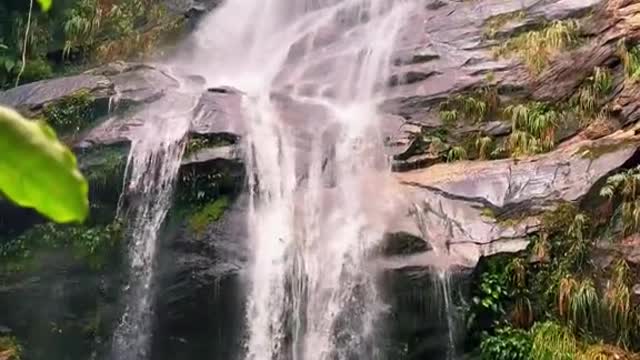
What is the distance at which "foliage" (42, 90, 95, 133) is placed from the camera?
9.70 meters

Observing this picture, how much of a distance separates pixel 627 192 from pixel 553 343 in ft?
5.37

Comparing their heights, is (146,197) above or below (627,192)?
above

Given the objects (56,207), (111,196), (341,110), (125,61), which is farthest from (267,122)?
(56,207)

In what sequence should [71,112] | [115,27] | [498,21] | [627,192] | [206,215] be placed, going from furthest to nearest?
[115,27]
[498,21]
[71,112]
[206,215]
[627,192]

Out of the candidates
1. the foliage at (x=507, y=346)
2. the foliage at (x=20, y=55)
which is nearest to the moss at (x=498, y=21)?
the foliage at (x=507, y=346)

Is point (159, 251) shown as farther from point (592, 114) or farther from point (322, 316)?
point (592, 114)

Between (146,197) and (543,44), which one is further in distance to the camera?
(543,44)

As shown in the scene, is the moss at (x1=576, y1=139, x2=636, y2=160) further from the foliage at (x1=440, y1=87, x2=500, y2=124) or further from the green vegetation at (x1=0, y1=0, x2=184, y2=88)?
the green vegetation at (x1=0, y1=0, x2=184, y2=88)

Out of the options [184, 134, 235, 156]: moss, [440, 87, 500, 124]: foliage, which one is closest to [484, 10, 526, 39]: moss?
[440, 87, 500, 124]: foliage

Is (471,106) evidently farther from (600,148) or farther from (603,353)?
(603,353)

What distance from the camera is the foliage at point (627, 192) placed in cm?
769

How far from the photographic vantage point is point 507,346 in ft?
24.2

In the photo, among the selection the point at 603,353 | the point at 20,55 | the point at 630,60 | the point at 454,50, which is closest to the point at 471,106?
the point at 454,50

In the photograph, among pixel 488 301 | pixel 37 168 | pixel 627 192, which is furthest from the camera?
pixel 627 192
